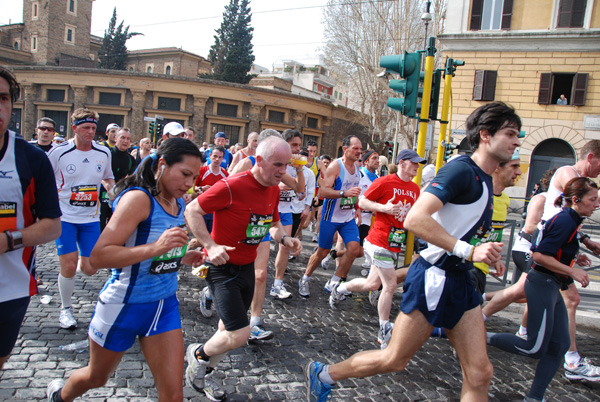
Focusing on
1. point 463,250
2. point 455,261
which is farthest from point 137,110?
point 463,250

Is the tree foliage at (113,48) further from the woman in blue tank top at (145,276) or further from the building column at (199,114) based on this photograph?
the woman in blue tank top at (145,276)

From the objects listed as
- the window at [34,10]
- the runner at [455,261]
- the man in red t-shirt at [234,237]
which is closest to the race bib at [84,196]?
the man in red t-shirt at [234,237]

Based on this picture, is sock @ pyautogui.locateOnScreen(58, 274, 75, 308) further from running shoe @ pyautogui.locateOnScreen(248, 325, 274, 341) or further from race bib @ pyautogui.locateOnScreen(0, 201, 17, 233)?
race bib @ pyautogui.locateOnScreen(0, 201, 17, 233)

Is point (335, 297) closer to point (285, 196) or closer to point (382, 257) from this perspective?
point (382, 257)

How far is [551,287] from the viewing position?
12.0ft

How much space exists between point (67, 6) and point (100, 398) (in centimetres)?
6905

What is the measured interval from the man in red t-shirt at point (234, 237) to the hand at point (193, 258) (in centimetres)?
29

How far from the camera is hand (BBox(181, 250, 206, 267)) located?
291 cm

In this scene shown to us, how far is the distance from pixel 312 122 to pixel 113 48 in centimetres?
3039

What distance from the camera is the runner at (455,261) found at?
260cm

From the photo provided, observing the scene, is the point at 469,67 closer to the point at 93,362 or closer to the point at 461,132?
the point at 461,132

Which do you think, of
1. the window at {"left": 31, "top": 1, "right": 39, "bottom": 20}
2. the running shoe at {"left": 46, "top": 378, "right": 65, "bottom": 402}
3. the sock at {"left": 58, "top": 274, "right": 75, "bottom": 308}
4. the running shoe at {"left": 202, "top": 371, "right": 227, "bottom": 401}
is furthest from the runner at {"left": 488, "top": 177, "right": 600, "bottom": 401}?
the window at {"left": 31, "top": 1, "right": 39, "bottom": 20}

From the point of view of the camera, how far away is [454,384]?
3.93m

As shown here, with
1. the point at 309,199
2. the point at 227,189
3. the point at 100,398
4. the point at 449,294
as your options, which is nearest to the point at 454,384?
the point at 449,294
